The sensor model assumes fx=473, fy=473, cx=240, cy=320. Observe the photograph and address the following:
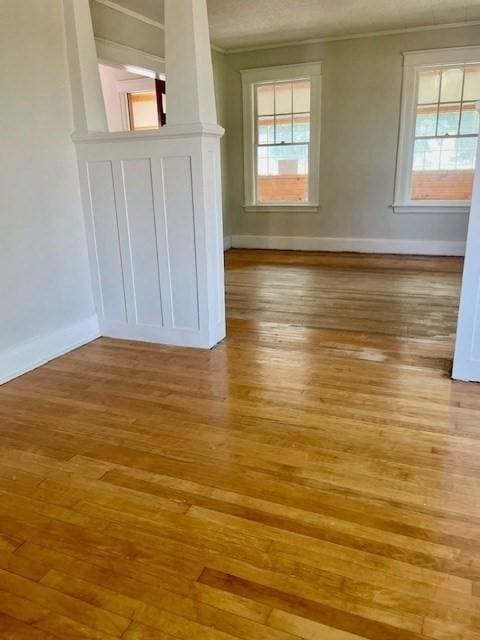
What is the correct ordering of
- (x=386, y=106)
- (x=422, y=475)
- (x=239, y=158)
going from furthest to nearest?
(x=239, y=158) → (x=386, y=106) → (x=422, y=475)

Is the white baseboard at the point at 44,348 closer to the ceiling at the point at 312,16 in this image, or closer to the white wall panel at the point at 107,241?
the white wall panel at the point at 107,241

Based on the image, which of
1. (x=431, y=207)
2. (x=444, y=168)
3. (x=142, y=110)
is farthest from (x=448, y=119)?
(x=142, y=110)

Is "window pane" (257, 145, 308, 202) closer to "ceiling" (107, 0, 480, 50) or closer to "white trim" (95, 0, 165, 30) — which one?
"ceiling" (107, 0, 480, 50)

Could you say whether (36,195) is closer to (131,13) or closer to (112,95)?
(131,13)

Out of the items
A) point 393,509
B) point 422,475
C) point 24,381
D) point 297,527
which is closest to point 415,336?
point 422,475

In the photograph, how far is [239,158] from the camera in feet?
22.5

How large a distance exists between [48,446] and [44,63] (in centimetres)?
232

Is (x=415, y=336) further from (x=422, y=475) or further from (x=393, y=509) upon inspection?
(x=393, y=509)

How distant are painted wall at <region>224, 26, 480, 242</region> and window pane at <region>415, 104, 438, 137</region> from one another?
0.27 metres

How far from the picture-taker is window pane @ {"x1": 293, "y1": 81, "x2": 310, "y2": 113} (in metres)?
6.32

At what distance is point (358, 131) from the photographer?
20.2 ft

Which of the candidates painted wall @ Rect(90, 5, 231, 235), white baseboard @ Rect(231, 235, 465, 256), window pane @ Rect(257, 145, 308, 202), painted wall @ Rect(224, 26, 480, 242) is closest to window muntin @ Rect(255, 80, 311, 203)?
window pane @ Rect(257, 145, 308, 202)

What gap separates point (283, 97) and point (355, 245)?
225 cm

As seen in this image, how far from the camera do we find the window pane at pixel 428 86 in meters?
5.75
